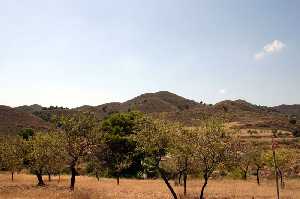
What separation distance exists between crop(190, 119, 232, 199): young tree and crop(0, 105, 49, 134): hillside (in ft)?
432

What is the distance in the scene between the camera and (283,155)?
243 ft

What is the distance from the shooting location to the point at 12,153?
75.7 metres

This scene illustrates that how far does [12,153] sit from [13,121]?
112357 mm

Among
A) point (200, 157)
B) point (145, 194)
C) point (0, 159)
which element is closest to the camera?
point (200, 157)

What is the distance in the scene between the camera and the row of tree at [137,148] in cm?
4284

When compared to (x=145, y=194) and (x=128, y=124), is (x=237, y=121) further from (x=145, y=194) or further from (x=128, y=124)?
(x=145, y=194)

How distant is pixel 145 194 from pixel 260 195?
53.7 ft

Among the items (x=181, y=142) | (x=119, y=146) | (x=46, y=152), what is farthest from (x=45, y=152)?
(x=119, y=146)

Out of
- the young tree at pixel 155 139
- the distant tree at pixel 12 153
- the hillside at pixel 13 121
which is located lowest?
the distant tree at pixel 12 153

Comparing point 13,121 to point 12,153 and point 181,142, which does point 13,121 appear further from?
point 181,142

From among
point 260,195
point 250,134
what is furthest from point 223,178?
point 250,134

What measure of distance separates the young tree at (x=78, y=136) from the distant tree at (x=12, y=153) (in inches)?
661

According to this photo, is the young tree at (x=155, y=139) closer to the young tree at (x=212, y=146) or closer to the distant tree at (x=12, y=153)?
the young tree at (x=212, y=146)

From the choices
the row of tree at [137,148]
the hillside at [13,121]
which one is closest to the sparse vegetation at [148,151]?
the row of tree at [137,148]
